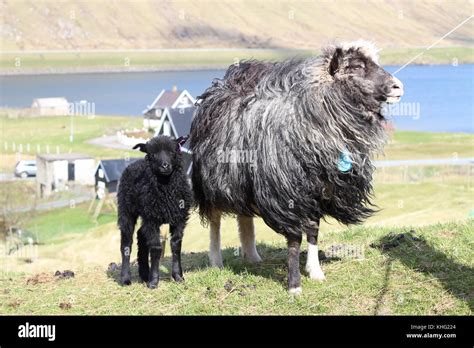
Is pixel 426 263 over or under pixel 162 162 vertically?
under

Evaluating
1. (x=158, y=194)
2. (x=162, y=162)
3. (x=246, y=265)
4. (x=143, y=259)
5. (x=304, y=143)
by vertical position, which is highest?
(x=304, y=143)

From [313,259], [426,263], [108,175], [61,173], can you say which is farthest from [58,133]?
[426,263]

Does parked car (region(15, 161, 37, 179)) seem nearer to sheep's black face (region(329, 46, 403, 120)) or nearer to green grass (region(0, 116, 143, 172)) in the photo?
green grass (region(0, 116, 143, 172))

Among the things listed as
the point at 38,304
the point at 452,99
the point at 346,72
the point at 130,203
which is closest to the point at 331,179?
the point at 346,72

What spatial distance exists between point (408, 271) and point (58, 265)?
17253mm

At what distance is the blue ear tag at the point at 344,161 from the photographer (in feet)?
30.7

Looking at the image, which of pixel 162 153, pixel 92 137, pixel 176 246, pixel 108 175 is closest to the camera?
pixel 162 153

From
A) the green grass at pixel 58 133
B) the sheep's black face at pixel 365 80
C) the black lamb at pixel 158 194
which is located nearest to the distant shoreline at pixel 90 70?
the green grass at pixel 58 133

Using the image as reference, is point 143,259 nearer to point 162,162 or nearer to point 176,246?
point 176,246

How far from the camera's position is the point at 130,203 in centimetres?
1057

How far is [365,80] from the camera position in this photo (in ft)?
30.1

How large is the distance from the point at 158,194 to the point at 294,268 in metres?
2.18

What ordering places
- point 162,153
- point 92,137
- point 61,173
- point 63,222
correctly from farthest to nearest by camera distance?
point 92,137, point 61,173, point 63,222, point 162,153
